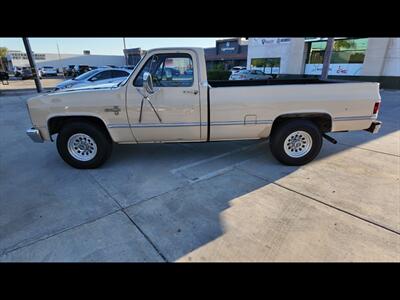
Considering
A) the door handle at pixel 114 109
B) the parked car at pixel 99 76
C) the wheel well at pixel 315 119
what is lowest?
the wheel well at pixel 315 119

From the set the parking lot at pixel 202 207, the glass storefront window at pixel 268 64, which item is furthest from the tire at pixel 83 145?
the glass storefront window at pixel 268 64

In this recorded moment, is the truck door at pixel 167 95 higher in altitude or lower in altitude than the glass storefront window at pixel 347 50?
lower

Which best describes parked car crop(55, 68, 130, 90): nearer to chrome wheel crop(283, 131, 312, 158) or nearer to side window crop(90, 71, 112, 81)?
side window crop(90, 71, 112, 81)

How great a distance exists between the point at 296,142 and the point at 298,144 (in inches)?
2.2

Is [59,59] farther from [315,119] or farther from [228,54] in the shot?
[315,119]

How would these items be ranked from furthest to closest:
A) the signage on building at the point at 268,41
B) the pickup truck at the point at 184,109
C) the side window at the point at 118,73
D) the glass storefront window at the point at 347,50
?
1. the signage on building at the point at 268,41
2. the glass storefront window at the point at 347,50
3. the side window at the point at 118,73
4. the pickup truck at the point at 184,109

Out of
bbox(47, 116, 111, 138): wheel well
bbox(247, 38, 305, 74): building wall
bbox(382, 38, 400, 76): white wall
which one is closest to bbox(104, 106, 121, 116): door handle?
bbox(47, 116, 111, 138): wheel well

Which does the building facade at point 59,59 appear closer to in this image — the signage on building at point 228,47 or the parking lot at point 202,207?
the signage on building at point 228,47

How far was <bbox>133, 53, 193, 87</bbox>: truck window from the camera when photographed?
4.23 m

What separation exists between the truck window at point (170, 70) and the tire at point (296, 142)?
187cm

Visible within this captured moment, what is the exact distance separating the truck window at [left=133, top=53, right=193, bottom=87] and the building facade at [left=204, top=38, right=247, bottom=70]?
32.8 meters

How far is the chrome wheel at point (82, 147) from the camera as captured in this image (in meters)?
4.42
